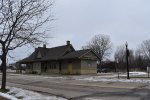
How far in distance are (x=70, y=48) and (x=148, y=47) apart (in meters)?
74.9

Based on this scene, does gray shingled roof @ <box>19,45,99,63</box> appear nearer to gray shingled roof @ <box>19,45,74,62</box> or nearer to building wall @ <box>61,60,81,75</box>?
gray shingled roof @ <box>19,45,74,62</box>

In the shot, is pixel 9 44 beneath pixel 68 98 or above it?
above

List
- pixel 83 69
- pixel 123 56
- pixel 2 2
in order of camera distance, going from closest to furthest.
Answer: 1. pixel 2 2
2. pixel 83 69
3. pixel 123 56

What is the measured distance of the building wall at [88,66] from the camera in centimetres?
5552

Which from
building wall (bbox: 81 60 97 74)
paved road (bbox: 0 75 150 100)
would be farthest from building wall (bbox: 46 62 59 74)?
paved road (bbox: 0 75 150 100)

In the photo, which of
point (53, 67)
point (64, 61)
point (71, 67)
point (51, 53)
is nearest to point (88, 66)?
point (71, 67)

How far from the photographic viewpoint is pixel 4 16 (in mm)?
21156

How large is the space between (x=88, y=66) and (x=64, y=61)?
15.6ft

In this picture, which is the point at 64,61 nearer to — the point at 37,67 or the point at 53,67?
the point at 53,67

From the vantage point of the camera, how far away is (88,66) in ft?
186

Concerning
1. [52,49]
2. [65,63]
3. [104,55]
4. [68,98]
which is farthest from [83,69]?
[104,55]

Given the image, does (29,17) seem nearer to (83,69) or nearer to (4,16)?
(4,16)

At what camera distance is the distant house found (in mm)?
55513

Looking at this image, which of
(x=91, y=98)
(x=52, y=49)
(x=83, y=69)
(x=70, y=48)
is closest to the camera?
(x=91, y=98)
